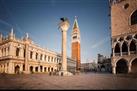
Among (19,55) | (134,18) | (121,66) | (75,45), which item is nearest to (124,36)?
(134,18)

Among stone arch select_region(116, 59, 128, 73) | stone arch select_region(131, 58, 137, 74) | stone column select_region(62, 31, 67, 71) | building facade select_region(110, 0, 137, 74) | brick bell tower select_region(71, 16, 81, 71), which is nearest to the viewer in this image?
stone column select_region(62, 31, 67, 71)

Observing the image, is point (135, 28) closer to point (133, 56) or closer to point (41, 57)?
point (133, 56)

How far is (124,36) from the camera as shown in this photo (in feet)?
101

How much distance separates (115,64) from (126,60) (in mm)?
2886

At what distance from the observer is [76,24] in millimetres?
86938

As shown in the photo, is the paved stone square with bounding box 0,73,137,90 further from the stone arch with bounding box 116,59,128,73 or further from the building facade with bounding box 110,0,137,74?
the stone arch with bounding box 116,59,128,73

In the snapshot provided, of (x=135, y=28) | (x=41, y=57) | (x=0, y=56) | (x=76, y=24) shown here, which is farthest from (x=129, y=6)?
(x=76, y=24)

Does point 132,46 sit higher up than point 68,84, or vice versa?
point 132,46

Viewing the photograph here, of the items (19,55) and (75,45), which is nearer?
(19,55)

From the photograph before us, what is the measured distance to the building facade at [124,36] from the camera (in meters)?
29.1

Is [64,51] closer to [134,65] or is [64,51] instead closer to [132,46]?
[134,65]

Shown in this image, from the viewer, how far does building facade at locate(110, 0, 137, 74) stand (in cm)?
2909

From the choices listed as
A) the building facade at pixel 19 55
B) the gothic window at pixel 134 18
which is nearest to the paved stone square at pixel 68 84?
the building facade at pixel 19 55

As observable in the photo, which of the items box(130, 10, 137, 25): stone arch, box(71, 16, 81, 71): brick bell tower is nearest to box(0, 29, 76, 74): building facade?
box(130, 10, 137, 25): stone arch
